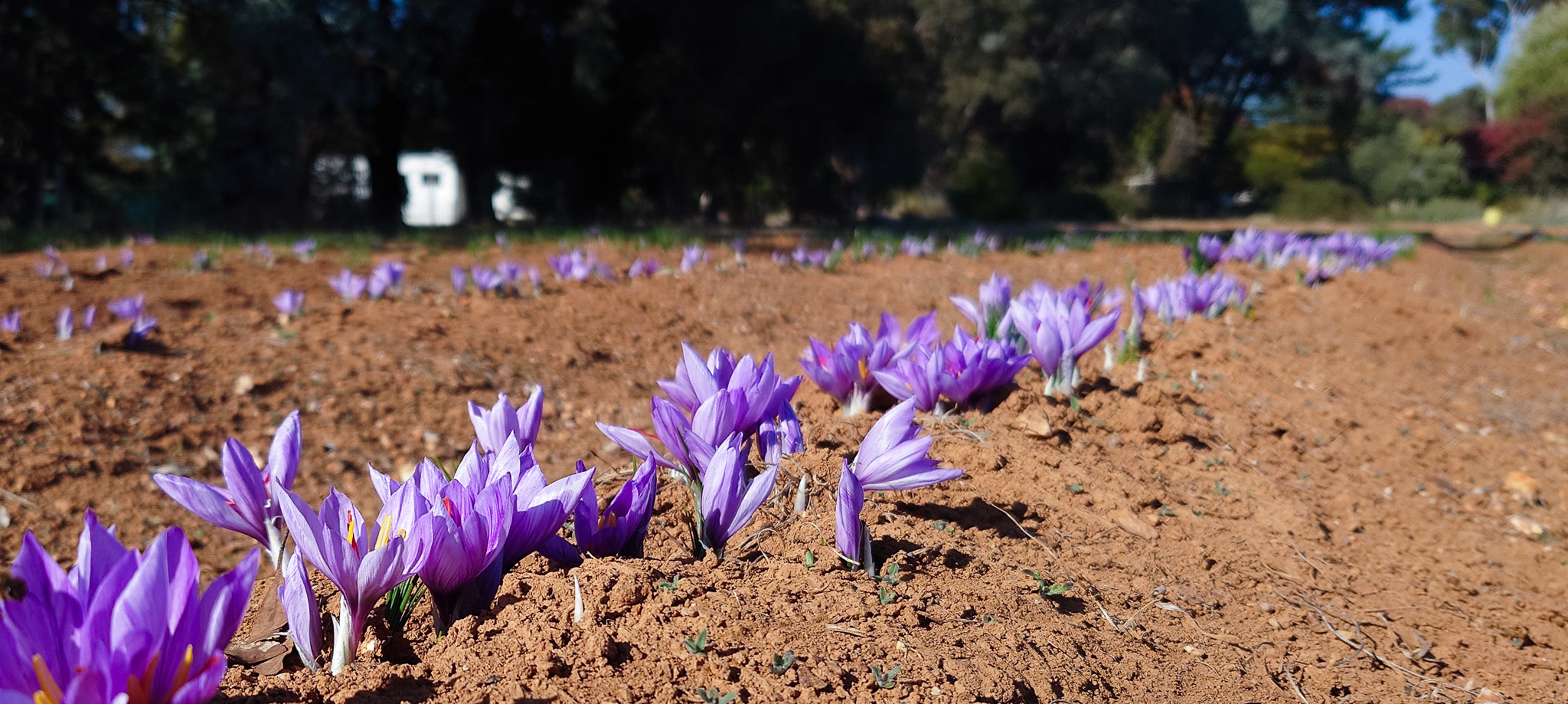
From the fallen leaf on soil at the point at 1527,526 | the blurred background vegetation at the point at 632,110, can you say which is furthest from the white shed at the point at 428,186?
the fallen leaf on soil at the point at 1527,526

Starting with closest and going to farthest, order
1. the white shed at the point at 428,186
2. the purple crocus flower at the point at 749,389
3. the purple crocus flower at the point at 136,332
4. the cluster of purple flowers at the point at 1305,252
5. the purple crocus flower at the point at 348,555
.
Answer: the purple crocus flower at the point at 348,555
the purple crocus flower at the point at 749,389
the purple crocus flower at the point at 136,332
the cluster of purple flowers at the point at 1305,252
the white shed at the point at 428,186

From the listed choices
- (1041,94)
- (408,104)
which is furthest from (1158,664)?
(1041,94)

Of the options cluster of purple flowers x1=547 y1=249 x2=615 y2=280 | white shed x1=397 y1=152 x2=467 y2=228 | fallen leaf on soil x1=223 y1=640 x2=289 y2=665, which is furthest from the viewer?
white shed x1=397 y1=152 x2=467 y2=228

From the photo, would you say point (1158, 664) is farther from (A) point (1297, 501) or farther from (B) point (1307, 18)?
(B) point (1307, 18)

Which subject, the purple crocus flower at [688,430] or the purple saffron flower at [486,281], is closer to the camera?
the purple crocus flower at [688,430]

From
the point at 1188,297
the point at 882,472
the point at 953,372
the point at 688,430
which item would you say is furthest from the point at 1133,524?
the point at 1188,297

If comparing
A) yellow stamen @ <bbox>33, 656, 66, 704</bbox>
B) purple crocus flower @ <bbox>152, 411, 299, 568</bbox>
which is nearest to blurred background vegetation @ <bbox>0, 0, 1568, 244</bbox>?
purple crocus flower @ <bbox>152, 411, 299, 568</bbox>

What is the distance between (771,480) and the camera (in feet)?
4.56

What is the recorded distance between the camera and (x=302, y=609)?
3.64ft

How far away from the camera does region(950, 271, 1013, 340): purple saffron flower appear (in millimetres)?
2784

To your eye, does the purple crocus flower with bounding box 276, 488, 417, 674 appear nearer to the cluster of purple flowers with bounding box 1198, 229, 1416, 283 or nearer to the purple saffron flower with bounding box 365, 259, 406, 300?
the purple saffron flower with bounding box 365, 259, 406, 300

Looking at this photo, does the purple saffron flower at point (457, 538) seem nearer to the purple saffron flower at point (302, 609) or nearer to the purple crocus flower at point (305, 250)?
the purple saffron flower at point (302, 609)

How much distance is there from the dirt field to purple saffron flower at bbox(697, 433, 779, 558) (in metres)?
0.06

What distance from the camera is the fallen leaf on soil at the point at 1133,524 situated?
6.22 ft
